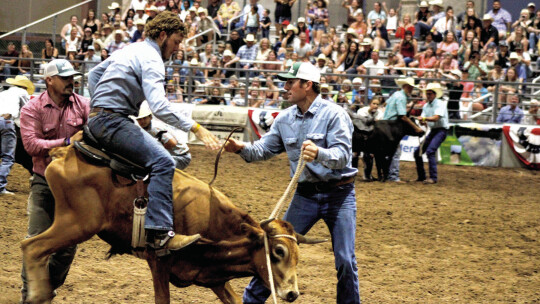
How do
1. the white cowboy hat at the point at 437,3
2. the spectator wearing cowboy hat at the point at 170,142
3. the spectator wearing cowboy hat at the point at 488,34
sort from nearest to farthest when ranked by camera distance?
the spectator wearing cowboy hat at the point at 170,142
the spectator wearing cowboy hat at the point at 488,34
the white cowboy hat at the point at 437,3

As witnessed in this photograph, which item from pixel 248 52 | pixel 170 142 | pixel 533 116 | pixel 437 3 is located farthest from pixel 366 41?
pixel 170 142

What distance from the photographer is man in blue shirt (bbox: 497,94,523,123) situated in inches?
632

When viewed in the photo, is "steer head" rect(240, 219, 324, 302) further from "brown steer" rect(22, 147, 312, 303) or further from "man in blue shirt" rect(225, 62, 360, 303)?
"man in blue shirt" rect(225, 62, 360, 303)

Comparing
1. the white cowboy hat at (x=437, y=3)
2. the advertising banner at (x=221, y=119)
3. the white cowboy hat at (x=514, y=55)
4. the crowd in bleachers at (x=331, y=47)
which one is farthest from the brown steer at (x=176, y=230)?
the white cowboy hat at (x=437, y=3)

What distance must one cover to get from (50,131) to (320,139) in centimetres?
223

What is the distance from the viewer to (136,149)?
501 centimetres

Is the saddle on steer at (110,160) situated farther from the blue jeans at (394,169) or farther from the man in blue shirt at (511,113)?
the man in blue shirt at (511,113)

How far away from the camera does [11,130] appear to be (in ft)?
34.1

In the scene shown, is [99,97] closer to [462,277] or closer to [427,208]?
[462,277]

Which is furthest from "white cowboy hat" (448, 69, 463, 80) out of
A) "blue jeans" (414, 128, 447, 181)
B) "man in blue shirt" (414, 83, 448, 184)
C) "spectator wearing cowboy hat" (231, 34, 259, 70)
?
"spectator wearing cowboy hat" (231, 34, 259, 70)

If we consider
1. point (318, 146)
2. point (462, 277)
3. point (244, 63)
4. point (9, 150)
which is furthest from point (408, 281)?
point (244, 63)

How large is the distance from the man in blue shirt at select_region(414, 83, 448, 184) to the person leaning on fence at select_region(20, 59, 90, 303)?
8696mm

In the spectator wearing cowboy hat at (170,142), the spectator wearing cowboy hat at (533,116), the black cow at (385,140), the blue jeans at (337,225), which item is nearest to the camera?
the blue jeans at (337,225)

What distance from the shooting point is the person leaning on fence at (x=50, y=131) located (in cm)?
565
